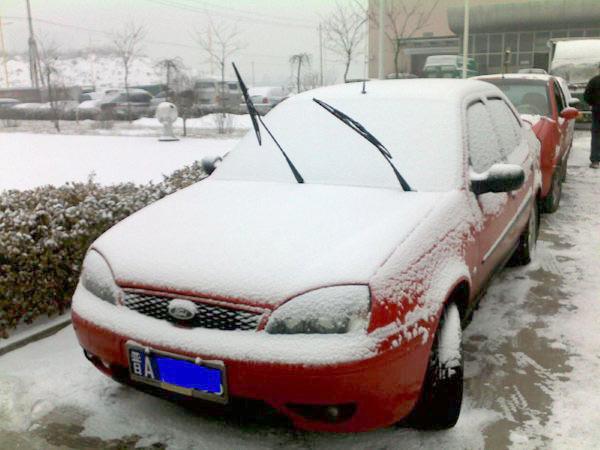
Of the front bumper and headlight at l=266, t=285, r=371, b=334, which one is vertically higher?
headlight at l=266, t=285, r=371, b=334

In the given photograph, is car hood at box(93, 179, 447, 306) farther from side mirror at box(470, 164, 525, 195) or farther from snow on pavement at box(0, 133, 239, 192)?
snow on pavement at box(0, 133, 239, 192)

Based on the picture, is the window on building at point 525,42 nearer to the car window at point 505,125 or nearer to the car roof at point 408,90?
the car window at point 505,125

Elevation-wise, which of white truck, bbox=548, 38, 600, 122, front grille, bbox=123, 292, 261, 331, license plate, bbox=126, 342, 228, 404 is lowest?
license plate, bbox=126, 342, 228, 404

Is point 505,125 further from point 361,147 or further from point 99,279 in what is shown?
point 99,279

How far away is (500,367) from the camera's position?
10.6 feet

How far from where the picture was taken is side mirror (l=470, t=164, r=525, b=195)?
3.04 m

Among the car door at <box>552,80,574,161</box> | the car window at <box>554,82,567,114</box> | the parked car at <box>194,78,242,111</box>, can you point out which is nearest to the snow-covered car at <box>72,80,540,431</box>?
the car door at <box>552,80,574,161</box>

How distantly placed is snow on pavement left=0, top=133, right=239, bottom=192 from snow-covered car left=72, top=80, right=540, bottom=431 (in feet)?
17.1

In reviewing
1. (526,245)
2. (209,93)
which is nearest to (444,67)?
(209,93)

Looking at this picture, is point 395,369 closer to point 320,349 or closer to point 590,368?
point 320,349

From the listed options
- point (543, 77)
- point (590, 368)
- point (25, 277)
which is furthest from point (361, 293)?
point (543, 77)

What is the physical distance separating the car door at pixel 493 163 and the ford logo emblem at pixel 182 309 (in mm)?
1460

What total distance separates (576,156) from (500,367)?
925cm

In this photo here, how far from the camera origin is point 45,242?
3.62 metres
